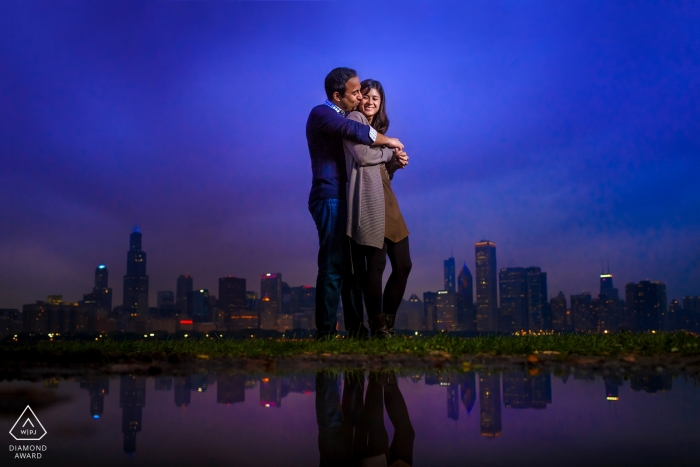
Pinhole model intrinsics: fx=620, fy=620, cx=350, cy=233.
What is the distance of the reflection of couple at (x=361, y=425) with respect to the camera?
6.72 ft

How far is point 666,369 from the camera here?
4379mm

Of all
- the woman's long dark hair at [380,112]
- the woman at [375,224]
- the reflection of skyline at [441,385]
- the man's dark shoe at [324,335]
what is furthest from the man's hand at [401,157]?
the reflection of skyline at [441,385]

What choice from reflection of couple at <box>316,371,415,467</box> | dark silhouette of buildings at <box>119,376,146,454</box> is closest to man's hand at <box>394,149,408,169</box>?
reflection of couple at <box>316,371,415,467</box>

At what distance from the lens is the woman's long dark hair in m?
7.12

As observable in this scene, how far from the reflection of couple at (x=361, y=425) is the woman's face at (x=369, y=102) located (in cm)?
403

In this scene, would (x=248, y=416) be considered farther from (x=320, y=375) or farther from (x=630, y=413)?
(x=630, y=413)

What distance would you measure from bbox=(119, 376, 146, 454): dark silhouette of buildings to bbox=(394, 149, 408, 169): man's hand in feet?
12.7

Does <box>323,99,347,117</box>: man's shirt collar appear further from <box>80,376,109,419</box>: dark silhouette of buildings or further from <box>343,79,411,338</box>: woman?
<box>80,376,109,419</box>: dark silhouette of buildings

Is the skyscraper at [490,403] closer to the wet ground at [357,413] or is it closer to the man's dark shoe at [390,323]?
the wet ground at [357,413]

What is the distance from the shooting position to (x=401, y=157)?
22.6 feet

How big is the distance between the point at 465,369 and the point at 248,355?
1663 millimetres

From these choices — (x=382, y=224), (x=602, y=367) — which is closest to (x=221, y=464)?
(x=602, y=367)

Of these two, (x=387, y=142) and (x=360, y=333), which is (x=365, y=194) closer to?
(x=387, y=142)

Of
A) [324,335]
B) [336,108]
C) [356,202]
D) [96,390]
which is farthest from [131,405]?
[336,108]
